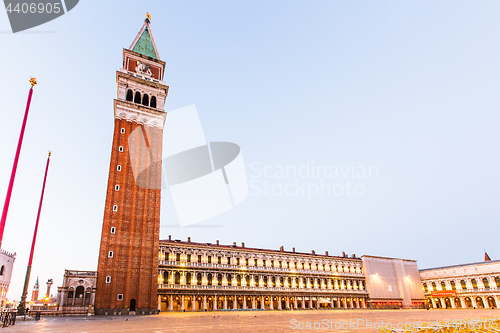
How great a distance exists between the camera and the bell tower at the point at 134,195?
156ft

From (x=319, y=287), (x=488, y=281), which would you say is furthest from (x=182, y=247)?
(x=488, y=281)

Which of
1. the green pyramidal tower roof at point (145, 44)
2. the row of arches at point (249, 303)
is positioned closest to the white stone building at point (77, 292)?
the row of arches at point (249, 303)

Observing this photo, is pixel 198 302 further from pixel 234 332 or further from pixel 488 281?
pixel 488 281

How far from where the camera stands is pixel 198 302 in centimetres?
5766

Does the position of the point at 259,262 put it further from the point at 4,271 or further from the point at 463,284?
the point at 463,284

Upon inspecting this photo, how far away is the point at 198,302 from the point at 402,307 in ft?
173

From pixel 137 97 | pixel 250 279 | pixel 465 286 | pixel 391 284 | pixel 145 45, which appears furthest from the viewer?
pixel 391 284

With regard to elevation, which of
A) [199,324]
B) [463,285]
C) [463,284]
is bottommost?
[463,285]

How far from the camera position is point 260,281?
216 ft

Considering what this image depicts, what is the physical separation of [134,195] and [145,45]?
120 ft

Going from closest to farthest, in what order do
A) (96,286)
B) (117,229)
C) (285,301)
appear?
1. (96,286)
2. (117,229)
3. (285,301)

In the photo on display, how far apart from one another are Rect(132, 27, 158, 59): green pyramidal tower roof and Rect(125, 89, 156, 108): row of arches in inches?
458

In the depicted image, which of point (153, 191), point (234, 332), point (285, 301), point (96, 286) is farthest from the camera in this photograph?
point (285, 301)

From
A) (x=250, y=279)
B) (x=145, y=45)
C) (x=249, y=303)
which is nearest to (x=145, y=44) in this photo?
(x=145, y=45)
